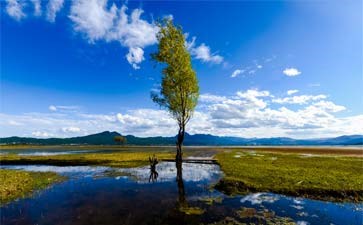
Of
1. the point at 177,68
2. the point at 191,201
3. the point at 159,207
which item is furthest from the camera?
the point at 177,68

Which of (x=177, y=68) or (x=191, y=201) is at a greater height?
(x=177, y=68)

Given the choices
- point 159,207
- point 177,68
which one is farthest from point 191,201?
point 177,68

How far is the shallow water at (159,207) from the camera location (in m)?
14.6

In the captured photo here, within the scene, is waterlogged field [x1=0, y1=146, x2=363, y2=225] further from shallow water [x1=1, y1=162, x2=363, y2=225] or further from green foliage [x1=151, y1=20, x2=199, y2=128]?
green foliage [x1=151, y1=20, x2=199, y2=128]

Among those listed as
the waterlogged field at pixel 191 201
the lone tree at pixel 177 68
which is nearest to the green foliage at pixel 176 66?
the lone tree at pixel 177 68

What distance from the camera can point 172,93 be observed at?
46.1m

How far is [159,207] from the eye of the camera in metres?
17.2

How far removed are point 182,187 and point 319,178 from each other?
16.0 metres

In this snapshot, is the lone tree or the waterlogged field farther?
the lone tree

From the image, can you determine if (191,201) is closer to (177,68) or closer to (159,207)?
(159,207)

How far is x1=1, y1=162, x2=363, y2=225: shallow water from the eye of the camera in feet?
47.9

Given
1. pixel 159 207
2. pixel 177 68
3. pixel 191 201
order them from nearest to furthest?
1. pixel 159 207
2. pixel 191 201
3. pixel 177 68

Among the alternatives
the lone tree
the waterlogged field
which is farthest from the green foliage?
the waterlogged field

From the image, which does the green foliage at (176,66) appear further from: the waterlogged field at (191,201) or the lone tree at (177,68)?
the waterlogged field at (191,201)
